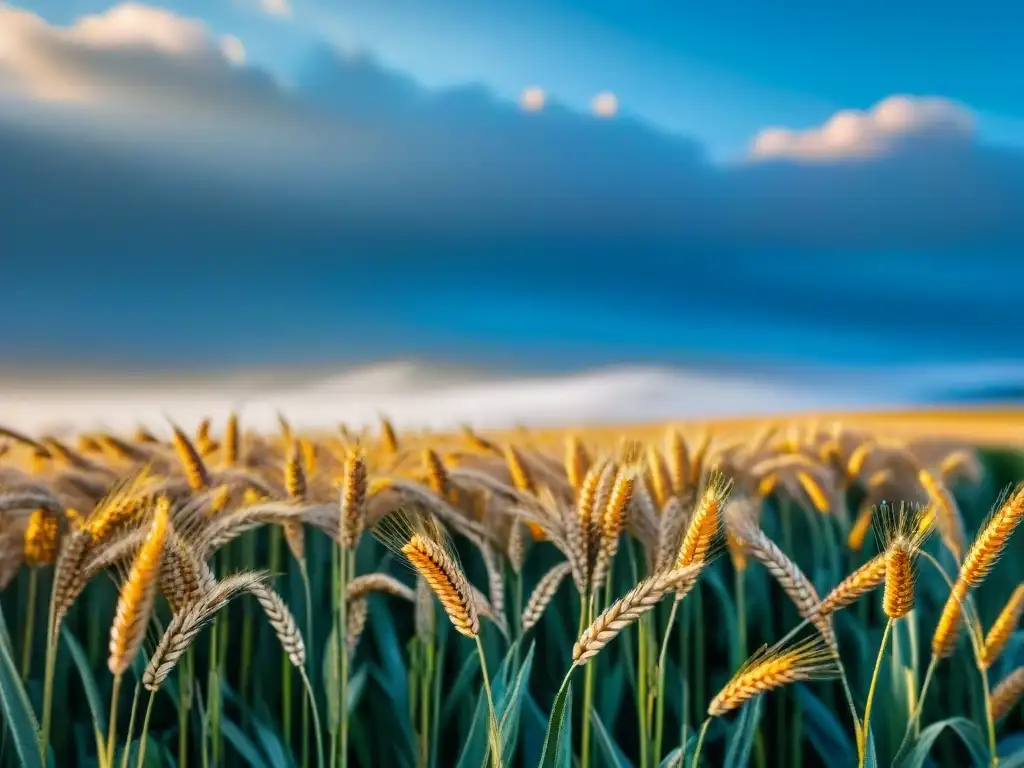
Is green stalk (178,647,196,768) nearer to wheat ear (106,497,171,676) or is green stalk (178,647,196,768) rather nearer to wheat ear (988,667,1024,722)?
wheat ear (106,497,171,676)

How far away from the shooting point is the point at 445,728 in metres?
2.61

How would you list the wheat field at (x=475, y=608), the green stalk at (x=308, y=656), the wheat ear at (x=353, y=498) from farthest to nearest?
1. the green stalk at (x=308, y=656)
2. the wheat ear at (x=353, y=498)
3. the wheat field at (x=475, y=608)

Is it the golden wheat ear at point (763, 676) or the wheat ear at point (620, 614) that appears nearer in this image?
the wheat ear at point (620, 614)

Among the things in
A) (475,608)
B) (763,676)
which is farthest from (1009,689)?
(475,608)

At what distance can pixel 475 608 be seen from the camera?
1499 millimetres

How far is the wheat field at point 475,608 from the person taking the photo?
1625 mm

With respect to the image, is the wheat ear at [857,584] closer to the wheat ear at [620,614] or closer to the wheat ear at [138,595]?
the wheat ear at [620,614]

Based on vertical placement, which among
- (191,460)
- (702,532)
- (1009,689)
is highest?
(191,460)

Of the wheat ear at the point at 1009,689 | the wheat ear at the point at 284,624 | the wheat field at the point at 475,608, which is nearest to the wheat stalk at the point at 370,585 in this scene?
the wheat field at the point at 475,608

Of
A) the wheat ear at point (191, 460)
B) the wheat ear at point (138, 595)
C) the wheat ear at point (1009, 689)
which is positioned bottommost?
the wheat ear at point (1009, 689)

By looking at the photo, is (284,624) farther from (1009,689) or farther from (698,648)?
(1009,689)

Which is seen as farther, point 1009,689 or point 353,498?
point 1009,689

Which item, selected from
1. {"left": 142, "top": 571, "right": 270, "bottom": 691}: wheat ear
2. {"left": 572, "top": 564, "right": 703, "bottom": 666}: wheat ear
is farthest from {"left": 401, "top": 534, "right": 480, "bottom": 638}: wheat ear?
{"left": 142, "top": 571, "right": 270, "bottom": 691}: wheat ear

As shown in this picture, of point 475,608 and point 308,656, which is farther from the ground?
point 475,608
